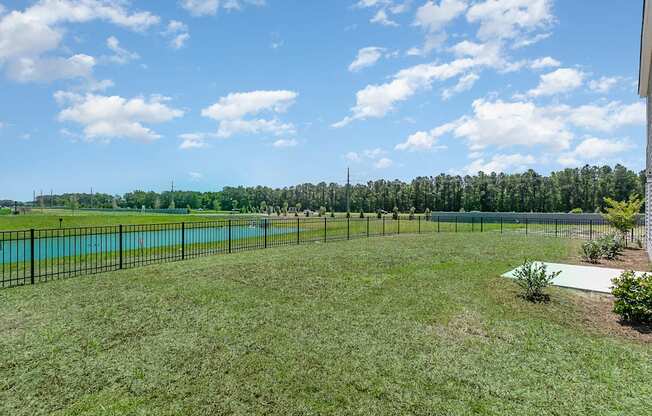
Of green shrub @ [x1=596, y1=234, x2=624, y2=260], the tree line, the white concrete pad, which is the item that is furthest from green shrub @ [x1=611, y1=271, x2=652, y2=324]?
the tree line

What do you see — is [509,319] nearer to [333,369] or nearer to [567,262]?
[333,369]

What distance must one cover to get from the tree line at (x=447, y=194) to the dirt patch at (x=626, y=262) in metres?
35.0

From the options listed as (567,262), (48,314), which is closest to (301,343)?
(48,314)

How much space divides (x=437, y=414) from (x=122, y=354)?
3.19 metres

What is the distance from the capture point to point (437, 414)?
276 cm

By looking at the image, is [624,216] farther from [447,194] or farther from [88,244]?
[447,194]

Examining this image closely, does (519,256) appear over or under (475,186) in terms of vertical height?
under

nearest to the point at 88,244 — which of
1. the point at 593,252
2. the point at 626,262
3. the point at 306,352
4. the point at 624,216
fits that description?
the point at 306,352

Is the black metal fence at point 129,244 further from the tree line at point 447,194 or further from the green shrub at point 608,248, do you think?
the tree line at point 447,194

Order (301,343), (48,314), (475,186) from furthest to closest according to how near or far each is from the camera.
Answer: (475,186)
(48,314)
(301,343)

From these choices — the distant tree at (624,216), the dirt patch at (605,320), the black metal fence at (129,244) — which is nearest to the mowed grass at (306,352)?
the dirt patch at (605,320)

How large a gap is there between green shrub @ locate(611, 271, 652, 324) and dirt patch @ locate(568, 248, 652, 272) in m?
4.75

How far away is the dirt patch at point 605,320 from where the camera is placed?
14.6 ft

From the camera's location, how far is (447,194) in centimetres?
6881
